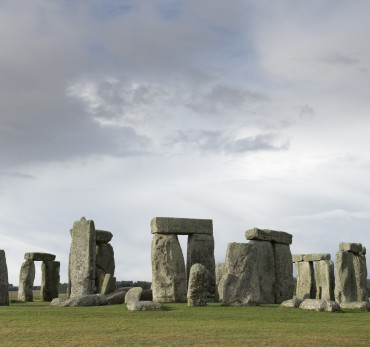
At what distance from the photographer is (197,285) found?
53.0 ft

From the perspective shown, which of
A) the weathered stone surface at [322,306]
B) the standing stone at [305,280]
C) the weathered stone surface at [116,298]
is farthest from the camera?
the standing stone at [305,280]

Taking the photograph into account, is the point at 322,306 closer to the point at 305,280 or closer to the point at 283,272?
the point at 283,272

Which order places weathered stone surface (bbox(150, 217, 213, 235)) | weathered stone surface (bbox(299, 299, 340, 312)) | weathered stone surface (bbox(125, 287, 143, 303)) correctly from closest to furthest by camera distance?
weathered stone surface (bbox(299, 299, 340, 312)) → weathered stone surface (bbox(125, 287, 143, 303)) → weathered stone surface (bbox(150, 217, 213, 235))

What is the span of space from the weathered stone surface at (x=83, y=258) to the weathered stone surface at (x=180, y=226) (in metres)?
2.09

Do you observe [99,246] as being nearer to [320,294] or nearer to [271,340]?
[320,294]

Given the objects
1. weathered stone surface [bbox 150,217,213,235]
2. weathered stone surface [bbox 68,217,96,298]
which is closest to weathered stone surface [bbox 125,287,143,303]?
weathered stone surface [bbox 68,217,96,298]

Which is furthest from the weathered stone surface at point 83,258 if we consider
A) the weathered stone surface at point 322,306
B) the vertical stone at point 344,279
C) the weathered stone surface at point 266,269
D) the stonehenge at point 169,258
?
the vertical stone at point 344,279

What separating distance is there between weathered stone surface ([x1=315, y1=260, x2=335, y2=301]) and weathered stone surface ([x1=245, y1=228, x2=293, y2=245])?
11.3 feet

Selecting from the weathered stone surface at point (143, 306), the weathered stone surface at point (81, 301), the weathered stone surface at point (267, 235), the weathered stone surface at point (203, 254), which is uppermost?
the weathered stone surface at point (267, 235)

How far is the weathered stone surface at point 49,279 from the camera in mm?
25703

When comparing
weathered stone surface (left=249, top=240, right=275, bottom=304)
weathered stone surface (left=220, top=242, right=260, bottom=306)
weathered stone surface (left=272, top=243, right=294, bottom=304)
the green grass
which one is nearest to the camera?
the green grass

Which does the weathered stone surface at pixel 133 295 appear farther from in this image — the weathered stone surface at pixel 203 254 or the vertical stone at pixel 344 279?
the vertical stone at pixel 344 279

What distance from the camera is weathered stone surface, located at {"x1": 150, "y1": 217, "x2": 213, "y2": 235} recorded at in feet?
66.3

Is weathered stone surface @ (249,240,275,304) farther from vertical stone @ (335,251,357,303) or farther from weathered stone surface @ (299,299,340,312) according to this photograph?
weathered stone surface @ (299,299,340,312)
